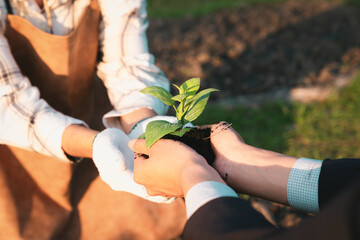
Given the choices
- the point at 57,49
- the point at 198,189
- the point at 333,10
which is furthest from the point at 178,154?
the point at 333,10

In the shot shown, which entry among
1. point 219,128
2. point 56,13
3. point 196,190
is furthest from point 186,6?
point 196,190

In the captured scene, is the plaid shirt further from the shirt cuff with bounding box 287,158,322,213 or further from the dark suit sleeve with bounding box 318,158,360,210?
the dark suit sleeve with bounding box 318,158,360,210

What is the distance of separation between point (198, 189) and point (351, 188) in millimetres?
490

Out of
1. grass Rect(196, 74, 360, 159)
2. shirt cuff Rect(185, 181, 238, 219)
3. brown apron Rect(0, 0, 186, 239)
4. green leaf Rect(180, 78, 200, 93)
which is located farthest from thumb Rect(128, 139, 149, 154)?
grass Rect(196, 74, 360, 159)

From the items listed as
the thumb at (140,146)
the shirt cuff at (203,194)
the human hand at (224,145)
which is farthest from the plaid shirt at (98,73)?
the shirt cuff at (203,194)

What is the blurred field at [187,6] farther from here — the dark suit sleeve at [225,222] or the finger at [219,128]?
the dark suit sleeve at [225,222]

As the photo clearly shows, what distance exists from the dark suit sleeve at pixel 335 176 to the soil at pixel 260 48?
2931 mm

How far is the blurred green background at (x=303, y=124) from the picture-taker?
322 centimetres

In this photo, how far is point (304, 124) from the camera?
355 centimetres

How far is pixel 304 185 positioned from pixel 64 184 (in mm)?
1328

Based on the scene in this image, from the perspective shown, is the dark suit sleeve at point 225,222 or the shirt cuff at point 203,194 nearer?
the dark suit sleeve at point 225,222

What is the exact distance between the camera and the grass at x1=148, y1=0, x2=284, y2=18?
750cm

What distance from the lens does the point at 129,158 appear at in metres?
1.71

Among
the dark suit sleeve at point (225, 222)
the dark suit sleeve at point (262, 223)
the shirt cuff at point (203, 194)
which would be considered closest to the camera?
the dark suit sleeve at point (262, 223)
